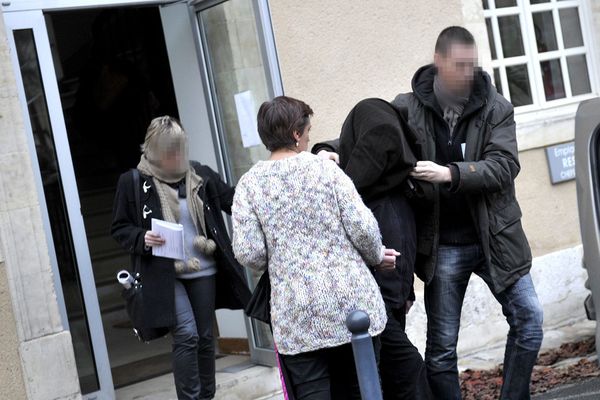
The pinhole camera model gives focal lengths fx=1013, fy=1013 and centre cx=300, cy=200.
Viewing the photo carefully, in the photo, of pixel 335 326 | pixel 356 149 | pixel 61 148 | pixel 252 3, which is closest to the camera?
pixel 335 326

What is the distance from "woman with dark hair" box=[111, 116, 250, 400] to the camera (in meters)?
5.69

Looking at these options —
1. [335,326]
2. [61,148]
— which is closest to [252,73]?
[61,148]

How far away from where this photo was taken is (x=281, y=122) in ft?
14.1

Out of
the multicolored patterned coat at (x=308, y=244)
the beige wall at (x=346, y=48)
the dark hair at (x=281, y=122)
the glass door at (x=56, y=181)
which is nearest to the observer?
the multicolored patterned coat at (x=308, y=244)

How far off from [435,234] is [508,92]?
4121 millimetres

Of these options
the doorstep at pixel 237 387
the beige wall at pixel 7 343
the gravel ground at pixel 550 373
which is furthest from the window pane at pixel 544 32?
the beige wall at pixel 7 343

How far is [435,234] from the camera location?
5035mm

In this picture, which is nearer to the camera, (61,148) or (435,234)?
(435,234)

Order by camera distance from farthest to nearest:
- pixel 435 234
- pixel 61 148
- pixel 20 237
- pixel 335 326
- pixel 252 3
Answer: pixel 252 3 → pixel 61 148 → pixel 20 237 → pixel 435 234 → pixel 335 326

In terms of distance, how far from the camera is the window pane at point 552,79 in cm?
913

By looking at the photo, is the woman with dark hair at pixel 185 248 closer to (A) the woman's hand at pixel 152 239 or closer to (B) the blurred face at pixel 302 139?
(A) the woman's hand at pixel 152 239

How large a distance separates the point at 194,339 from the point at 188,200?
2.62ft

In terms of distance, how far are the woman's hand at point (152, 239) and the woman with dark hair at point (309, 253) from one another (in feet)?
4.72

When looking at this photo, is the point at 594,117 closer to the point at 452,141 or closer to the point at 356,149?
the point at 452,141
